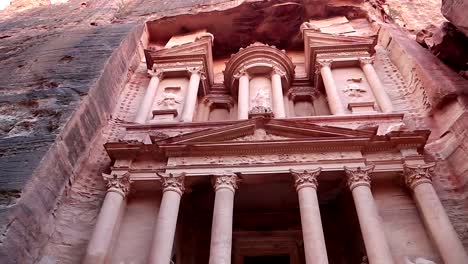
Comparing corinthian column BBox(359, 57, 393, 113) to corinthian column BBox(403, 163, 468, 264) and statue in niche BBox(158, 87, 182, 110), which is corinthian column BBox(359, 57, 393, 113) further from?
statue in niche BBox(158, 87, 182, 110)

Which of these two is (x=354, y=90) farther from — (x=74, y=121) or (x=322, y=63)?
(x=74, y=121)

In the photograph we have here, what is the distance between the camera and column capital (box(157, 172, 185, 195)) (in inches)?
351

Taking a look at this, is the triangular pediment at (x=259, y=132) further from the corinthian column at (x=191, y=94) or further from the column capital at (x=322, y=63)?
the column capital at (x=322, y=63)

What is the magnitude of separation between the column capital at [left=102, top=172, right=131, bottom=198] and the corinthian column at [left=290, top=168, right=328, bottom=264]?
3371 millimetres

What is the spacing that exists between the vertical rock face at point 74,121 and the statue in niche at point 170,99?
1.07 metres

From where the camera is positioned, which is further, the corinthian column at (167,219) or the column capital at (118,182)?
the column capital at (118,182)

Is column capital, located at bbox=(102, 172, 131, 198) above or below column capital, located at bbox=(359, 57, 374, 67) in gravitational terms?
below

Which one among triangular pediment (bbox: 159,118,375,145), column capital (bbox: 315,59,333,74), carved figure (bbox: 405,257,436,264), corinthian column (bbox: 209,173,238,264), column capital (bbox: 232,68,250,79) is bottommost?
carved figure (bbox: 405,257,436,264)

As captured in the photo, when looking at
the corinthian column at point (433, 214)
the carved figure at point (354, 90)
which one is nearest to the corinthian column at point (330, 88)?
the carved figure at point (354, 90)

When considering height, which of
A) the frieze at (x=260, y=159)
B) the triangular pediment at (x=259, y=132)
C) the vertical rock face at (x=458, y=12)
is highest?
the vertical rock face at (x=458, y=12)

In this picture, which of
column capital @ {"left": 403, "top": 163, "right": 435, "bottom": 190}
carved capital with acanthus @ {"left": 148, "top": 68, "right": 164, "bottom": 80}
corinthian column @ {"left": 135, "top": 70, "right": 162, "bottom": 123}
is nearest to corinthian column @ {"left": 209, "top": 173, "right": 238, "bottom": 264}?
column capital @ {"left": 403, "top": 163, "right": 435, "bottom": 190}

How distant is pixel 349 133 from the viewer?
31.3 feet

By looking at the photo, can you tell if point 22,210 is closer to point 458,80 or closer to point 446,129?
point 446,129

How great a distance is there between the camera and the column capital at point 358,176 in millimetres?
8656
